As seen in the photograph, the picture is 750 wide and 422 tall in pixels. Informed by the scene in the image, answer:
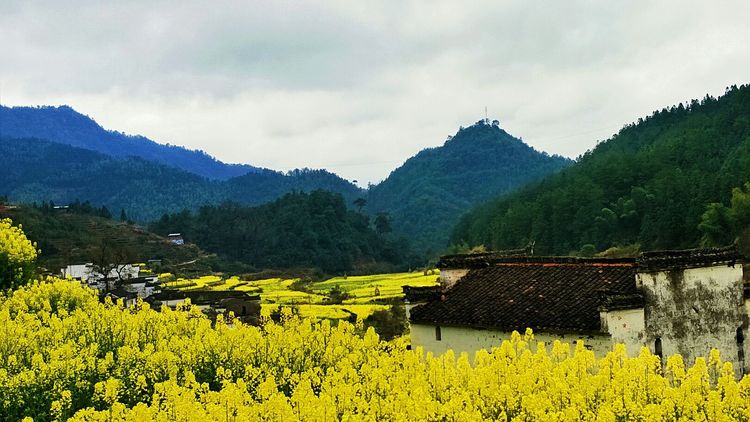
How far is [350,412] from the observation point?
37.1 ft

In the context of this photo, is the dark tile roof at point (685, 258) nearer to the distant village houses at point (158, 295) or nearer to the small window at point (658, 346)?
the small window at point (658, 346)

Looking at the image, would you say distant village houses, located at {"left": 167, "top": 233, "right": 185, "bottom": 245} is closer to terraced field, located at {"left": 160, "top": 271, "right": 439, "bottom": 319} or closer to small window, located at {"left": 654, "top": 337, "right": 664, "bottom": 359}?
terraced field, located at {"left": 160, "top": 271, "right": 439, "bottom": 319}

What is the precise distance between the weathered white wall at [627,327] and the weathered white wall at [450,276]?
19.5ft

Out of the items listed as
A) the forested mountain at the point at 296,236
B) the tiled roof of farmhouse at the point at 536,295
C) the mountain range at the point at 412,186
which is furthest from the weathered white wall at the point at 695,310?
the mountain range at the point at 412,186

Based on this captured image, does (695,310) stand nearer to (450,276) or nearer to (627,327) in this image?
(627,327)

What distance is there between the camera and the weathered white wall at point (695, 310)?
55.6 feet

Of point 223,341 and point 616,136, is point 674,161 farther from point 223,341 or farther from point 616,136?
point 223,341

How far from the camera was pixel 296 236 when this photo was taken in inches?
3676

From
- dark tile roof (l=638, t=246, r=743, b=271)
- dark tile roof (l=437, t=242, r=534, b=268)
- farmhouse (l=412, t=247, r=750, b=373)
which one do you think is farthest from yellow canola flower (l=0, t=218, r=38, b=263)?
dark tile roof (l=638, t=246, r=743, b=271)

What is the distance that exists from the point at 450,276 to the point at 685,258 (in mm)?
6606

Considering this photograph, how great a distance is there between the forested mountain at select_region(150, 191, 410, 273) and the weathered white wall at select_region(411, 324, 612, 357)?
6388 cm

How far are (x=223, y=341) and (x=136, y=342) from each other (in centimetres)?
219

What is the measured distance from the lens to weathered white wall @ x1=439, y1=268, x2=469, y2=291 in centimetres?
2170

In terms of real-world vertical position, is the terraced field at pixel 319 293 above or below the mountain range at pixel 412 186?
below
